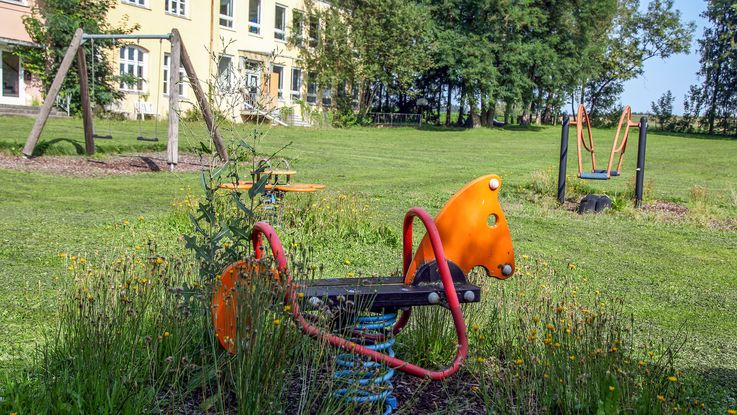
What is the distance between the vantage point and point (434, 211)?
480 inches

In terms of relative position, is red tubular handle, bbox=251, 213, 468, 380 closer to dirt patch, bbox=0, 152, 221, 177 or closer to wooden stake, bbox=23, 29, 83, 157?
dirt patch, bbox=0, 152, 221, 177

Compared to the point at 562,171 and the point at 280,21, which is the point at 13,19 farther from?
the point at 562,171

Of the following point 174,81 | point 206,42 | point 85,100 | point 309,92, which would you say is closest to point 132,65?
point 206,42

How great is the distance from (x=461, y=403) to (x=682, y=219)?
9811 millimetres

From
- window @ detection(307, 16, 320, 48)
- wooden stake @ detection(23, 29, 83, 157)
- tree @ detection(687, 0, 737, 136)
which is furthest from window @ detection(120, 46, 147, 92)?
tree @ detection(687, 0, 737, 136)

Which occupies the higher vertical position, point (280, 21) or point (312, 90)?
point (280, 21)

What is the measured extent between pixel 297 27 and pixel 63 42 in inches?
631

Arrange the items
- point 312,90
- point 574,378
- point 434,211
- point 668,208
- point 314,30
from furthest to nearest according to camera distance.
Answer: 1. point 312,90
2. point 314,30
3. point 668,208
4. point 434,211
5. point 574,378

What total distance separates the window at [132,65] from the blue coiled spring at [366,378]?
29.4 meters

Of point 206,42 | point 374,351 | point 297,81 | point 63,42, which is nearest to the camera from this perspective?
point 374,351

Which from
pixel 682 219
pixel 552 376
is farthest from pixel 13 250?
pixel 682 219

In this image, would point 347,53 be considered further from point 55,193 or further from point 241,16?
point 55,193

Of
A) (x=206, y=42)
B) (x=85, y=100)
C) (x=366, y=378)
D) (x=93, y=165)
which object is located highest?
(x=206, y=42)

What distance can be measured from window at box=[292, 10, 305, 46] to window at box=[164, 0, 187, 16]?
8.04 metres
